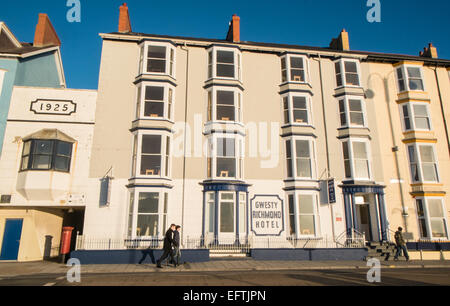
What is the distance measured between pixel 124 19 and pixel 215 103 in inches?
376

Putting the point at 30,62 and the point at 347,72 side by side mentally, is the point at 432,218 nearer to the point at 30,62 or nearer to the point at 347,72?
the point at 347,72

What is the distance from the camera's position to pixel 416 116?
2058 cm

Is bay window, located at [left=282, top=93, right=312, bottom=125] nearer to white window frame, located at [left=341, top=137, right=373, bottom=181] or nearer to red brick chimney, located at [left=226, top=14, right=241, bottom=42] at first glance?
white window frame, located at [left=341, top=137, right=373, bottom=181]

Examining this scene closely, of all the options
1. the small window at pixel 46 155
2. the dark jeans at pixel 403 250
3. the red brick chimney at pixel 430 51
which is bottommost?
the dark jeans at pixel 403 250

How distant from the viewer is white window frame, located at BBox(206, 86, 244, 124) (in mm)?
18781

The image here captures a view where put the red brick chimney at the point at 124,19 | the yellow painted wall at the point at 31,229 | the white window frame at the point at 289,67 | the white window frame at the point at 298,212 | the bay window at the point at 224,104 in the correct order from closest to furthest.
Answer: the yellow painted wall at the point at 31,229, the white window frame at the point at 298,212, the bay window at the point at 224,104, the white window frame at the point at 289,67, the red brick chimney at the point at 124,19

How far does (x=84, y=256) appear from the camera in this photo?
1511 centimetres

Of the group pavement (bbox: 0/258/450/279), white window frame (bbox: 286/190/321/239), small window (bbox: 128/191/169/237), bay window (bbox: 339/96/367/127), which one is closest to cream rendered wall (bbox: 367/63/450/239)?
bay window (bbox: 339/96/367/127)

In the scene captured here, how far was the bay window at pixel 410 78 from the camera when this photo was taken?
21219 millimetres

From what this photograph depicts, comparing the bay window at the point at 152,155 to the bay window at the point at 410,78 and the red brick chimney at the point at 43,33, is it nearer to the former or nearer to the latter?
the red brick chimney at the point at 43,33

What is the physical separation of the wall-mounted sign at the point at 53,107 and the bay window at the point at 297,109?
13.2 meters

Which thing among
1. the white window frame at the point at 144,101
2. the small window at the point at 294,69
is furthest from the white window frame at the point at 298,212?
the white window frame at the point at 144,101

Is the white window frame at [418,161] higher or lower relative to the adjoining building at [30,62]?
lower

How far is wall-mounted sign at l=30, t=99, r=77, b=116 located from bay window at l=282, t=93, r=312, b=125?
1318 centimetres
